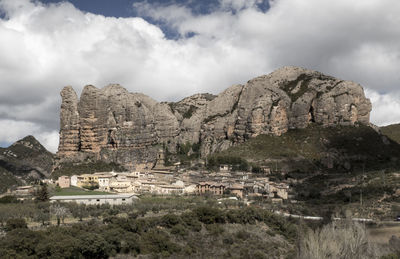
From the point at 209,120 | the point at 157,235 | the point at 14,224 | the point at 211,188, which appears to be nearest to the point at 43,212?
the point at 14,224

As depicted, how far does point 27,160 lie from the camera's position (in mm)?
174000

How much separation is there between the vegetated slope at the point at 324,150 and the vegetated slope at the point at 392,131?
3227 centimetres

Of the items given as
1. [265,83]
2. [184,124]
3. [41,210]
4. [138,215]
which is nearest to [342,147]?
[265,83]

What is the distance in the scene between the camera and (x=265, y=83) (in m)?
141

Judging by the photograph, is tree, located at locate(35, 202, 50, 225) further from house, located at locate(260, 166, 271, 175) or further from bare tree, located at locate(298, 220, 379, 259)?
house, located at locate(260, 166, 271, 175)

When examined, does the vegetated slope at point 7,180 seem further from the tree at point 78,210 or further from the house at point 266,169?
the tree at point 78,210

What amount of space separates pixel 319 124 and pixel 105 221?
283ft

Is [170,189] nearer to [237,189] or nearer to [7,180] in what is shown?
[237,189]

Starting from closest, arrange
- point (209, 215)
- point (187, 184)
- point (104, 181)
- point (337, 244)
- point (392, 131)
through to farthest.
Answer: point (337, 244), point (209, 215), point (187, 184), point (104, 181), point (392, 131)

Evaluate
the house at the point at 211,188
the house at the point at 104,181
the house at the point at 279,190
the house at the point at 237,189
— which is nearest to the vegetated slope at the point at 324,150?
the house at the point at 279,190

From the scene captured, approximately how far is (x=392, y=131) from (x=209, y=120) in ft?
212

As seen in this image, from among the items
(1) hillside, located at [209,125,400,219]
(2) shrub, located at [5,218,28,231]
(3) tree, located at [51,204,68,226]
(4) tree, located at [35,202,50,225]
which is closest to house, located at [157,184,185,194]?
(1) hillside, located at [209,125,400,219]

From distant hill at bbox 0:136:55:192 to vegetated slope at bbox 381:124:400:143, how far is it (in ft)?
370

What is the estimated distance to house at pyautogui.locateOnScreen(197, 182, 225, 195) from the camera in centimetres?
8769
